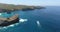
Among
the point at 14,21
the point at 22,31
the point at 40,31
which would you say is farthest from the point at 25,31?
the point at 14,21

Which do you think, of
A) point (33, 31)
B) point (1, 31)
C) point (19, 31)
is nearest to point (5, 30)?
point (1, 31)

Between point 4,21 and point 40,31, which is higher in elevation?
point 4,21

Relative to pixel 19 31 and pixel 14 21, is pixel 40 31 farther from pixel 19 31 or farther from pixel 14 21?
pixel 14 21

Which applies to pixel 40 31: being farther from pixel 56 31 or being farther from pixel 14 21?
pixel 14 21

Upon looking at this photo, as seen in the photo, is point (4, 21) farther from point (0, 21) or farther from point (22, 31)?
point (22, 31)

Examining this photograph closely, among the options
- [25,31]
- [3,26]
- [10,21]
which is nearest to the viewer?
[25,31]

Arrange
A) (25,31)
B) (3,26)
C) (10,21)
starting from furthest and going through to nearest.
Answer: (10,21) < (3,26) < (25,31)

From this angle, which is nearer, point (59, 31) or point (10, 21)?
point (59, 31)

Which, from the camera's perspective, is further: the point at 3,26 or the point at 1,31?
the point at 3,26

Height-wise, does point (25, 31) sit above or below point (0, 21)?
below
